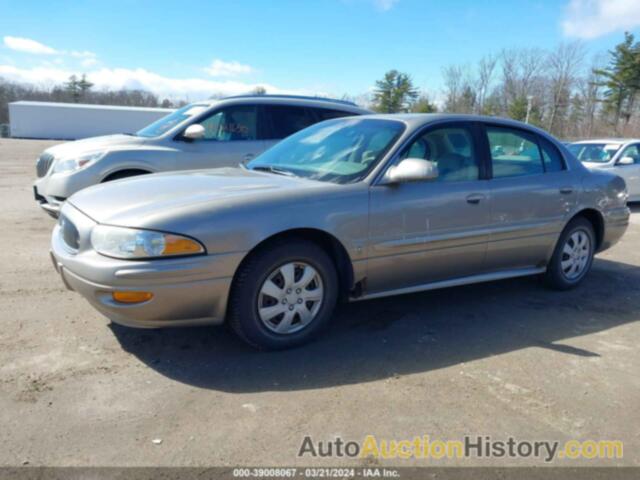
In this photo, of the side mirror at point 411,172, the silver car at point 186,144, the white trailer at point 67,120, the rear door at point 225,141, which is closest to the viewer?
the side mirror at point 411,172

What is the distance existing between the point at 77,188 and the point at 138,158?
2.61ft

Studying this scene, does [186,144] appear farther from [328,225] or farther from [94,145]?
[328,225]

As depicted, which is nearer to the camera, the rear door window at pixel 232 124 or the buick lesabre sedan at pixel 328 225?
the buick lesabre sedan at pixel 328 225

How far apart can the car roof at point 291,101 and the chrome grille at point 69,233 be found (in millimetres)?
3744

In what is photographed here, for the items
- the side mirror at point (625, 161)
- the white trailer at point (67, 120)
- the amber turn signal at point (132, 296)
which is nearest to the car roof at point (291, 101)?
the amber turn signal at point (132, 296)

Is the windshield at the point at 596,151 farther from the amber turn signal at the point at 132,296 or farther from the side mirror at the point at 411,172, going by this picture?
→ the amber turn signal at the point at 132,296

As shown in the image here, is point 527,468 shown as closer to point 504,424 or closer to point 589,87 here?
point 504,424

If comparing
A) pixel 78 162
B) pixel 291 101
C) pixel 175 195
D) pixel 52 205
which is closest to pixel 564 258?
pixel 175 195

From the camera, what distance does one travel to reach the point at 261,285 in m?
3.36

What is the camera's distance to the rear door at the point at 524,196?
174 inches

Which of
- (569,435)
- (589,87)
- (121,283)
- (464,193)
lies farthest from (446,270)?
(589,87)

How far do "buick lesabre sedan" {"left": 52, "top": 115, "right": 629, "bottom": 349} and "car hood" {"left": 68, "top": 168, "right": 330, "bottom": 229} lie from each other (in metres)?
0.01

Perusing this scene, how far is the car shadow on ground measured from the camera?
3273mm

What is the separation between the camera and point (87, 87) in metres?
82.6
